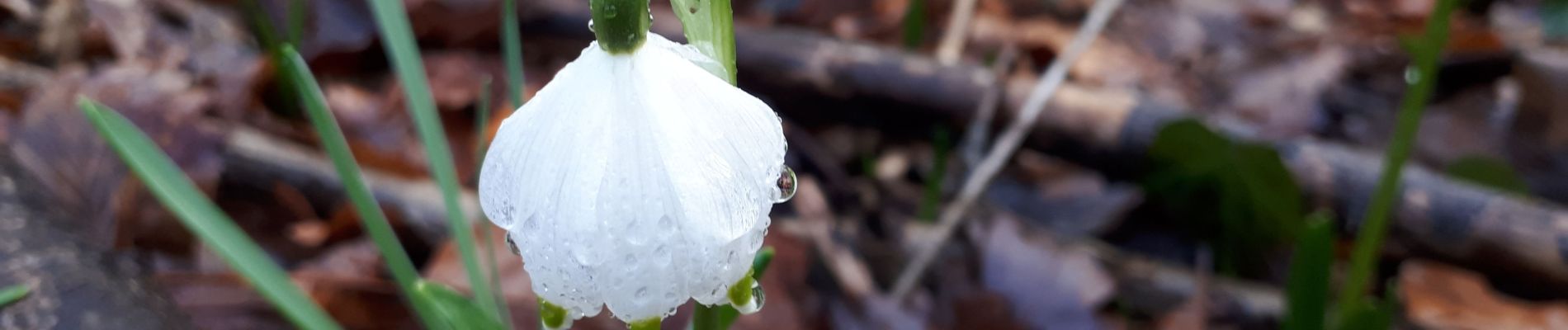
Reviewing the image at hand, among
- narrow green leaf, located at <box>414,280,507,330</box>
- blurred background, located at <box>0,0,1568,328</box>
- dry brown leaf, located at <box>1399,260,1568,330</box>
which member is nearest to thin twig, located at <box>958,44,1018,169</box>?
blurred background, located at <box>0,0,1568,328</box>

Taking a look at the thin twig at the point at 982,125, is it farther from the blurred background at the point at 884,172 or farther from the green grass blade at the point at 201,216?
the green grass blade at the point at 201,216

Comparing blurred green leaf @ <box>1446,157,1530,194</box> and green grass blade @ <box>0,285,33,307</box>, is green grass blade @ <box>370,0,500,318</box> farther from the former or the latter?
blurred green leaf @ <box>1446,157,1530,194</box>

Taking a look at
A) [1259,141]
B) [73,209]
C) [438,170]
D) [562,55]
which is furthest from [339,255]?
[1259,141]

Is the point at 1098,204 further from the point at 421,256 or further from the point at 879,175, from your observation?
the point at 421,256

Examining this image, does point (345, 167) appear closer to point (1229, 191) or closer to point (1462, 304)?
point (1229, 191)

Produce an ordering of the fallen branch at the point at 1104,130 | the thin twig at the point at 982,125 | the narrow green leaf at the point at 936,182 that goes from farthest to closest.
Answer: the thin twig at the point at 982,125, the narrow green leaf at the point at 936,182, the fallen branch at the point at 1104,130

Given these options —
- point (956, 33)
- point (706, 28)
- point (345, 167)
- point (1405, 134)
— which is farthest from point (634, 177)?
point (956, 33)

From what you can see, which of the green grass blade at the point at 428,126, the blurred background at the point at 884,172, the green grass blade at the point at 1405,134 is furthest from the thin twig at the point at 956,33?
the green grass blade at the point at 428,126
